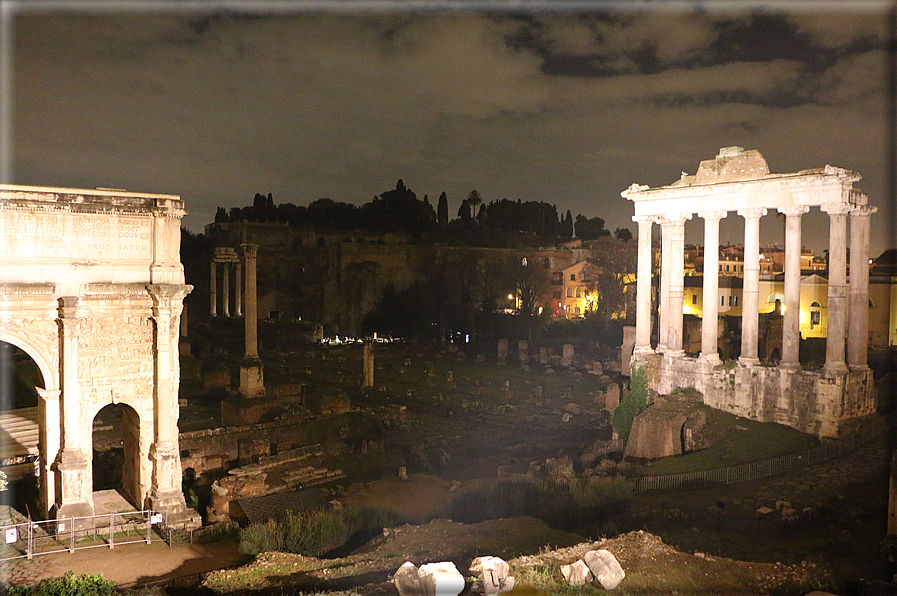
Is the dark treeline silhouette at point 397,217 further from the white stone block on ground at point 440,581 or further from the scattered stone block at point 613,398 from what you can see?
the white stone block on ground at point 440,581

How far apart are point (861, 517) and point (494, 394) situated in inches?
694

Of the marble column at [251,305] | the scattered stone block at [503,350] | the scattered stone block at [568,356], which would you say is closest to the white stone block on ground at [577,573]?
the marble column at [251,305]

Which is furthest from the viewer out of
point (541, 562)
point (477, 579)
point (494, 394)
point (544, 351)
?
point (544, 351)

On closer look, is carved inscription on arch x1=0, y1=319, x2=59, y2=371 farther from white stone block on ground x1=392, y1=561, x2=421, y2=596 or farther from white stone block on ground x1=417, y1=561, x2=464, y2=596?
white stone block on ground x1=417, y1=561, x2=464, y2=596

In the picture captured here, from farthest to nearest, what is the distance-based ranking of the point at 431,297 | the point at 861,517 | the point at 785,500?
the point at 431,297, the point at 785,500, the point at 861,517

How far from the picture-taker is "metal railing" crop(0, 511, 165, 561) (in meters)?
11.1

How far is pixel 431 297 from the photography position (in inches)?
1980

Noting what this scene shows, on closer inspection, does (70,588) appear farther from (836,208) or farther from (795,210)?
(836,208)

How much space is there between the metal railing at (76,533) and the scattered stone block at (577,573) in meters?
7.55

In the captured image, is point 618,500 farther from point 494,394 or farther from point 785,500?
point 494,394

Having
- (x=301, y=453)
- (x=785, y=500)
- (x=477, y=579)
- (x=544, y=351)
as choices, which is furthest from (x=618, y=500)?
(x=544, y=351)

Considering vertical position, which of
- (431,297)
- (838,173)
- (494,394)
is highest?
(838,173)

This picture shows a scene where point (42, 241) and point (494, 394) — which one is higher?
point (42, 241)

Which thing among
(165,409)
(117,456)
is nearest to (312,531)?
(165,409)
